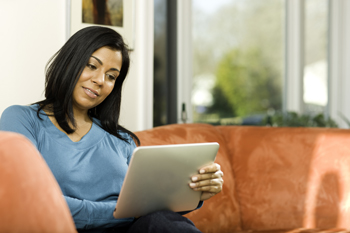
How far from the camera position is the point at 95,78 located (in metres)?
1.31

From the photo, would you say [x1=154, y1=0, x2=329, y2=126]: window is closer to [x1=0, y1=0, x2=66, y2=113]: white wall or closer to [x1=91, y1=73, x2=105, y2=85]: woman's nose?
[x1=0, y1=0, x2=66, y2=113]: white wall

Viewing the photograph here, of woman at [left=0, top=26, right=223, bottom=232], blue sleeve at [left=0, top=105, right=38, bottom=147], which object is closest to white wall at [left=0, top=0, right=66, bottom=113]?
woman at [left=0, top=26, right=223, bottom=232]

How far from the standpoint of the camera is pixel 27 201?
1.69ft

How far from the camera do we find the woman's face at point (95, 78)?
4.29 ft

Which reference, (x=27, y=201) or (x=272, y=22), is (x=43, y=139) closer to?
(x=27, y=201)

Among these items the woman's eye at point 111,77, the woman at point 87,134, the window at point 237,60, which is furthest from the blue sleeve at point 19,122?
the window at point 237,60

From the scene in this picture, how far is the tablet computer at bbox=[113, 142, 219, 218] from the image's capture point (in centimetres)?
99

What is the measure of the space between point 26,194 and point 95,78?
83 cm

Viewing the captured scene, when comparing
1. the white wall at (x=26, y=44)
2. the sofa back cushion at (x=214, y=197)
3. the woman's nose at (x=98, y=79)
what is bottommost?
the sofa back cushion at (x=214, y=197)

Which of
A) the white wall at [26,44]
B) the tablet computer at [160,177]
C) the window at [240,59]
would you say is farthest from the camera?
the window at [240,59]

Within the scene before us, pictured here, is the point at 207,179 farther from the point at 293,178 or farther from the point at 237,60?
the point at 237,60

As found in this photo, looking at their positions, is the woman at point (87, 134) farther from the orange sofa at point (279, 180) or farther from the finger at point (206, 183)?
the orange sofa at point (279, 180)

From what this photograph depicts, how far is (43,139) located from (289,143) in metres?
1.23

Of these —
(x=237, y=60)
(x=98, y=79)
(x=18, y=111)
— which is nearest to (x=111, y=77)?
(x=98, y=79)
